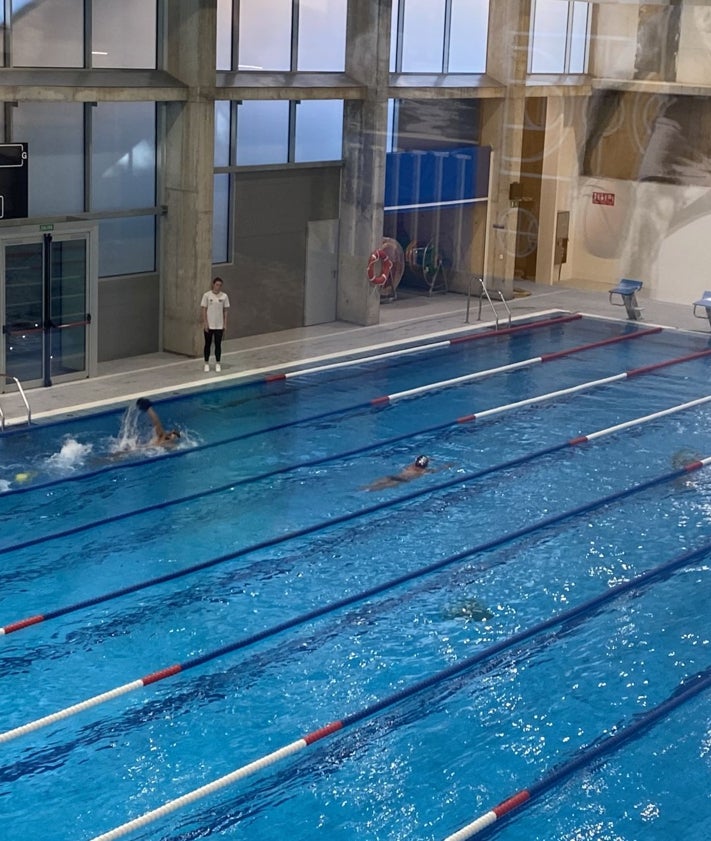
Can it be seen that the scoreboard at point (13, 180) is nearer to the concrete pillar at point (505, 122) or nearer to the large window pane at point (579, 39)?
the large window pane at point (579, 39)

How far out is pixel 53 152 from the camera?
14305mm

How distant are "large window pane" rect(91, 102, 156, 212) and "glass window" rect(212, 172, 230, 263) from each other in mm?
991

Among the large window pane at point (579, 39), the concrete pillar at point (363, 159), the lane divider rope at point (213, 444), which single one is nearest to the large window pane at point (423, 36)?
the concrete pillar at point (363, 159)

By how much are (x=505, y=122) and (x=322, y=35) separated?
361 cm

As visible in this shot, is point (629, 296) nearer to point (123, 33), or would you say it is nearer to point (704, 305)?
point (704, 305)

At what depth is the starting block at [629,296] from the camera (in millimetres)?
17266

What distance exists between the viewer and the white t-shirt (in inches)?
591

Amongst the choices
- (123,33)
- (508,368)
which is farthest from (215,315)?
(508,368)

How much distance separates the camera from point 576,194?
17.3 metres

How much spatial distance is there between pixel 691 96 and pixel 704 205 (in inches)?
51.8

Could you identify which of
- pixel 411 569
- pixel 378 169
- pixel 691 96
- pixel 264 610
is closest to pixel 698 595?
pixel 411 569

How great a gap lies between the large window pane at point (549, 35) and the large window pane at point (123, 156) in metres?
5.31

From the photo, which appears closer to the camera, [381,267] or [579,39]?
[579,39]

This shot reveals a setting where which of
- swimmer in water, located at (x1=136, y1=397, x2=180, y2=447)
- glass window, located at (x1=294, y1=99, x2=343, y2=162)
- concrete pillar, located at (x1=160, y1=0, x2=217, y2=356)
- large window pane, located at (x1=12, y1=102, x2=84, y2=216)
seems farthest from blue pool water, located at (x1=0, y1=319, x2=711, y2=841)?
glass window, located at (x1=294, y1=99, x2=343, y2=162)
